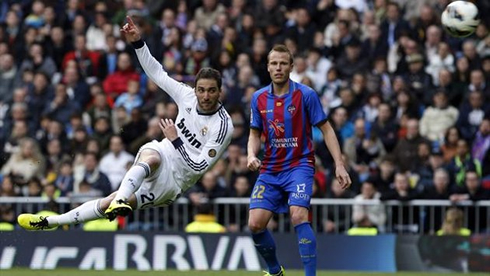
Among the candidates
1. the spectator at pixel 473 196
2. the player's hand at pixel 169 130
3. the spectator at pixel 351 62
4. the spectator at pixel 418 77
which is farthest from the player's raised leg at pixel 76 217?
the spectator at pixel 351 62

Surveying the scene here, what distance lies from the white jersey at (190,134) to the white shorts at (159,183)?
4 centimetres

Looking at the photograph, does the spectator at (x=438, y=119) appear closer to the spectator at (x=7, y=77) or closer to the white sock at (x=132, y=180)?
the spectator at (x=7, y=77)

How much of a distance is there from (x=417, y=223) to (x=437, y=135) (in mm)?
1921

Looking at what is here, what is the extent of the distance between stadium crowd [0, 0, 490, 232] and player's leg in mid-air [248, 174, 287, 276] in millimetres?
5661

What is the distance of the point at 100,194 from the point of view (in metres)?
19.9

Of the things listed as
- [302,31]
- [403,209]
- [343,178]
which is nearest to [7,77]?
[302,31]

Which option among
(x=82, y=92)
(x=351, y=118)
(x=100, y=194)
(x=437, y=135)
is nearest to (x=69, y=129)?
(x=82, y=92)

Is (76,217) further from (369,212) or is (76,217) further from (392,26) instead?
(392,26)

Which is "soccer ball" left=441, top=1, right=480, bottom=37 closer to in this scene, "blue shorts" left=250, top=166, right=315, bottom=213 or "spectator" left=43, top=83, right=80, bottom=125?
"blue shorts" left=250, top=166, right=315, bottom=213

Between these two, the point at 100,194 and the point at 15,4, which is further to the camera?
the point at 15,4

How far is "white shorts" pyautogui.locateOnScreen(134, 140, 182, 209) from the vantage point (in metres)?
14.0

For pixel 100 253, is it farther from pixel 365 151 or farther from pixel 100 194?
pixel 365 151

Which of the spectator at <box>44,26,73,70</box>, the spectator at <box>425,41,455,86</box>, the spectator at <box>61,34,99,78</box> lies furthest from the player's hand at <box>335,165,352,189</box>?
the spectator at <box>44,26,73,70</box>

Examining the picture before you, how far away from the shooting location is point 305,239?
1312cm
